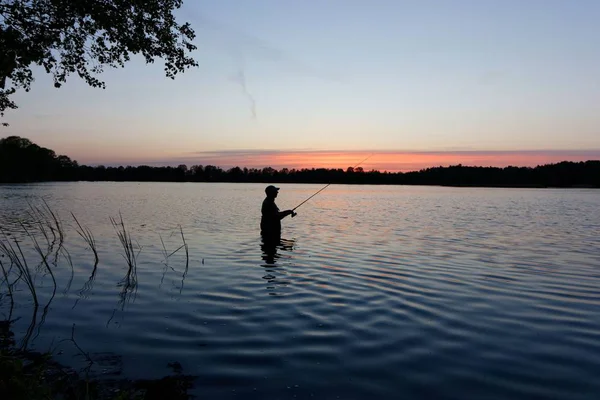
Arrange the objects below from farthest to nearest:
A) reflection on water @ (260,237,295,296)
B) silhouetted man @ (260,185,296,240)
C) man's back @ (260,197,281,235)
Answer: man's back @ (260,197,281,235) < silhouetted man @ (260,185,296,240) < reflection on water @ (260,237,295,296)

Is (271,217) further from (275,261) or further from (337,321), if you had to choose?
(337,321)

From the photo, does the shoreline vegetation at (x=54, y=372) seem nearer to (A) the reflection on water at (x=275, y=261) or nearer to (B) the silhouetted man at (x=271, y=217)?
(A) the reflection on water at (x=275, y=261)

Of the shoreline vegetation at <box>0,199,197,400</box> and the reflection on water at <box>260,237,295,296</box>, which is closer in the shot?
the shoreline vegetation at <box>0,199,197,400</box>

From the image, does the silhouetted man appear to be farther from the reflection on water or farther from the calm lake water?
the calm lake water

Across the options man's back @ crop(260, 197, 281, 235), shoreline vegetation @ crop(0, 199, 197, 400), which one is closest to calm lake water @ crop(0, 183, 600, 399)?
shoreline vegetation @ crop(0, 199, 197, 400)

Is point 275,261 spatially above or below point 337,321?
below

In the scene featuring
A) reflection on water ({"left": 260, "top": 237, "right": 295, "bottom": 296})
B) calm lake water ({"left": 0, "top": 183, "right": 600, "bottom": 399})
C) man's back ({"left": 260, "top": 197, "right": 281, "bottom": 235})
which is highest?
man's back ({"left": 260, "top": 197, "right": 281, "bottom": 235})

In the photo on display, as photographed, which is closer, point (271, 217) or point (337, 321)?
point (337, 321)

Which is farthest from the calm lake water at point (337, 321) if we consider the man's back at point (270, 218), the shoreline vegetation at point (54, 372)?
the man's back at point (270, 218)

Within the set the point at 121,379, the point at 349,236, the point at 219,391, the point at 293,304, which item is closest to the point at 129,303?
the point at 293,304

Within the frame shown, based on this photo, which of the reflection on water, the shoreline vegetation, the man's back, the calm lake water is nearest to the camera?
the shoreline vegetation

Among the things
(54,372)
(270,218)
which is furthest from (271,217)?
(54,372)

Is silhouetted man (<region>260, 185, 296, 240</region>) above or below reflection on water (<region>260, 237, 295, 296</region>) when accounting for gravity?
above

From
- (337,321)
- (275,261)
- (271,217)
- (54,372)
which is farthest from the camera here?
(271,217)
